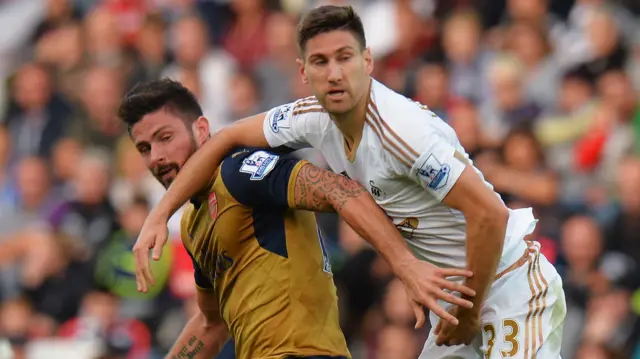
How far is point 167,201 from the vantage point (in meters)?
6.15

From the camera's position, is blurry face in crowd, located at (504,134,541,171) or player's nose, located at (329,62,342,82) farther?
blurry face in crowd, located at (504,134,541,171)

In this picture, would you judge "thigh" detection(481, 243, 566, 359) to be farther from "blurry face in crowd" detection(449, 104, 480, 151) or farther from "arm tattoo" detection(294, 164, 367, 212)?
"blurry face in crowd" detection(449, 104, 480, 151)

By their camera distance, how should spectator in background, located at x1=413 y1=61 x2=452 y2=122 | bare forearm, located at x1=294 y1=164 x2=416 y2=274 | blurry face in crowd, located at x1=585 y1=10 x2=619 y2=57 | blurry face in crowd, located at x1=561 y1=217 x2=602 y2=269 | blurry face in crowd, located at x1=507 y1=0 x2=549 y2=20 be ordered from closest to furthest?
bare forearm, located at x1=294 y1=164 x2=416 y2=274 → blurry face in crowd, located at x1=561 y1=217 x2=602 y2=269 → blurry face in crowd, located at x1=585 y1=10 x2=619 y2=57 → spectator in background, located at x1=413 y1=61 x2=452 y2=122 → blurry face in crowd, located at x1=507 y1=0 x2=549 y2=20

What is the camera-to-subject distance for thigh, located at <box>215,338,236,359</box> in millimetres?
6410

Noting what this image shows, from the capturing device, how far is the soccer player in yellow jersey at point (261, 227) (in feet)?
19.0

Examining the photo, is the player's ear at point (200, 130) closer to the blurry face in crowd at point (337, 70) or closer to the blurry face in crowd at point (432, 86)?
the blurry face in crowd at point (337, 70)

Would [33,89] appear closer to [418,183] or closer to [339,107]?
[339,107]

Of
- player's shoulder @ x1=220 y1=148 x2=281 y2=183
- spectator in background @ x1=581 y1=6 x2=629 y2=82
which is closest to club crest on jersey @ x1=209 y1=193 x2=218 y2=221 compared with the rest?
player's shoulder @ x1=220 y1=148 x2=281 y2=183

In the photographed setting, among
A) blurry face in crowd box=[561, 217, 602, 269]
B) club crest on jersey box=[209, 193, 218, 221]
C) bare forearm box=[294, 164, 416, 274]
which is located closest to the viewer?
bare forearm box=[294, 164, 416, 274]

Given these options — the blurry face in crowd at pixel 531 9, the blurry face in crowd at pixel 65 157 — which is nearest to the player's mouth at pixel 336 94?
the blurry face in crowd at pixel 531 9

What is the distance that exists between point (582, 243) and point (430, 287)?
4.08 m

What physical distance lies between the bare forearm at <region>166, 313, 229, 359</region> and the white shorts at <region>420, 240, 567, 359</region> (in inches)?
43.8

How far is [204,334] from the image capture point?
6.74 meters

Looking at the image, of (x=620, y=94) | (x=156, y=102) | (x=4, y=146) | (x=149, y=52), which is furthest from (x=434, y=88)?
(x=156, y=102)
